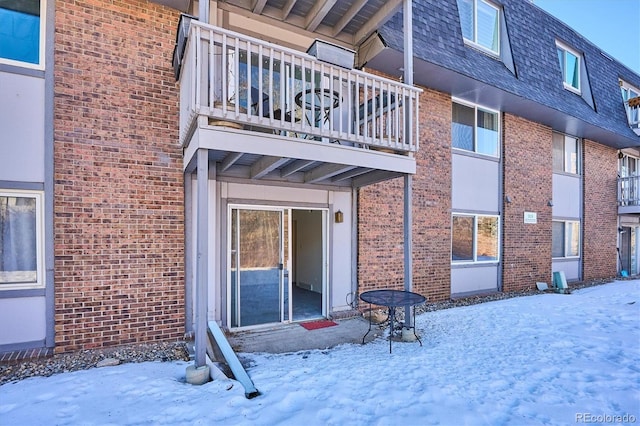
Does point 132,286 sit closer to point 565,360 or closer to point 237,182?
point 237,182

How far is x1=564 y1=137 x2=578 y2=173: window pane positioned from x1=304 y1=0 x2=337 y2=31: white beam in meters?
9.65

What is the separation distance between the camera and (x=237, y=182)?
18.1ft

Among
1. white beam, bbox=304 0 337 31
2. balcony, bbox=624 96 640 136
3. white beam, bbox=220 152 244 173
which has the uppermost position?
balcony, bbox=624 96 640 136

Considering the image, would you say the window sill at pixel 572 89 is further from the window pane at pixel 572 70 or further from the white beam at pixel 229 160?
the white beam at pixel 229 160

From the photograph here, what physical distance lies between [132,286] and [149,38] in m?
3.63

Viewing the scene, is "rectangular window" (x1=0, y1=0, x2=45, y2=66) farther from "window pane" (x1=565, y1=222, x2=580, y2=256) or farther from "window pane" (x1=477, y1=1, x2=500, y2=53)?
"window pane" (x1=565, y1=222, x2=580, y2=256)

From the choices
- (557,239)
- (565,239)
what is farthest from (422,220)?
(565,239)

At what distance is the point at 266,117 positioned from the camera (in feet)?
15.0

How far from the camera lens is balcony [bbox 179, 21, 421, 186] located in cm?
371

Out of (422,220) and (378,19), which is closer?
(378,19)

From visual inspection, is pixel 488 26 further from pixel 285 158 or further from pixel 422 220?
pixel 285 158

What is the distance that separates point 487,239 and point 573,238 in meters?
4.79

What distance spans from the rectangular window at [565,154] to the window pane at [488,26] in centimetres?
384

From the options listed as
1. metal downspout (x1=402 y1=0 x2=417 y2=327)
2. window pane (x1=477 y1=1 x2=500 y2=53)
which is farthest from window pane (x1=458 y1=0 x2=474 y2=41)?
metal downspout (x1=402 y1=0 x2=417 y2=327)
